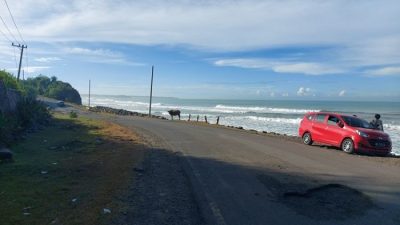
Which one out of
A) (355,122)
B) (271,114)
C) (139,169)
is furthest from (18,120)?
(271,114)

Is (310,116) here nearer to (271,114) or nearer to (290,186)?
(290,186)

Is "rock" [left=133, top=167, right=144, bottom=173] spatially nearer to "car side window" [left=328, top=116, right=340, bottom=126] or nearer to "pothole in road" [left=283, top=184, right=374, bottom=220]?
"pothole in road" [left=283, top=184, right=374, bottom=220]

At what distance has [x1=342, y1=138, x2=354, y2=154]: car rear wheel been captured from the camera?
16.5m

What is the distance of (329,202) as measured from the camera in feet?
26.1

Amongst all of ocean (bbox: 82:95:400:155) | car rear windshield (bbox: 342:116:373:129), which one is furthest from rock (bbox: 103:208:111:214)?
ocean (bbox: 82:95:400:155)

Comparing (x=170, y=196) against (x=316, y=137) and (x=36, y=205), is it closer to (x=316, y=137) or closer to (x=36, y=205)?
(x=36, y=205)

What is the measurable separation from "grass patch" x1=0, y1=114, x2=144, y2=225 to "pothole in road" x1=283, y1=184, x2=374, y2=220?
321 cm

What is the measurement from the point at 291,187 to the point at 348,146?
849 cm

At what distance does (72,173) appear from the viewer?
33.4ft

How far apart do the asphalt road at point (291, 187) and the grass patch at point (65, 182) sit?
169 centimetres

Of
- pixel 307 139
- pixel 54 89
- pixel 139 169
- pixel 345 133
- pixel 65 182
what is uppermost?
pixel 54 89

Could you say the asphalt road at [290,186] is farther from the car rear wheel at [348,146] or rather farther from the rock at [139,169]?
the car rear wheel at [348,146]

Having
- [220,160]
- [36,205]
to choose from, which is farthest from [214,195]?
[220,160]

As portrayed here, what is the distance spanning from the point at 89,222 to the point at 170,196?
214 cm
